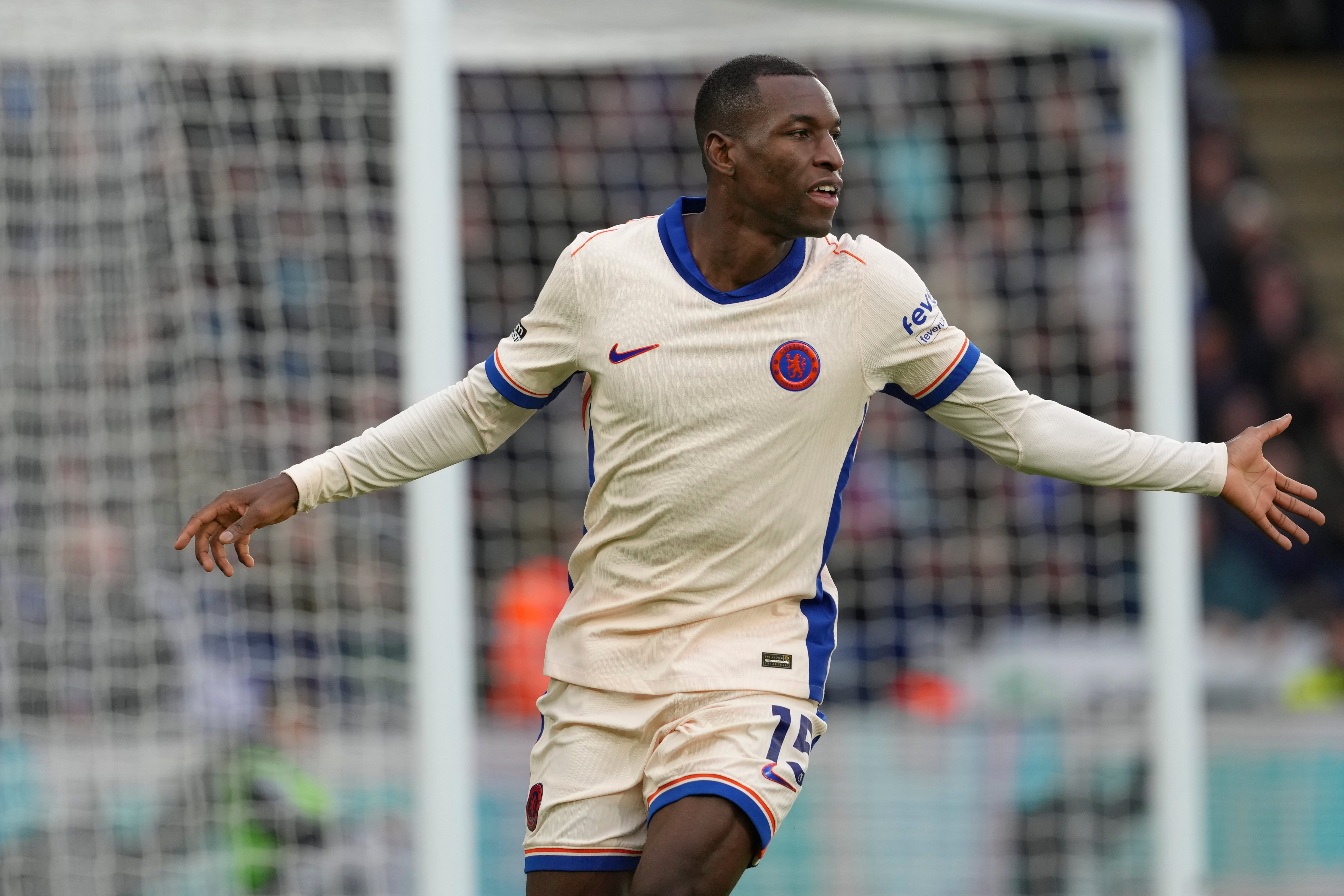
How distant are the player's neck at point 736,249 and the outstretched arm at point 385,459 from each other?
535mm

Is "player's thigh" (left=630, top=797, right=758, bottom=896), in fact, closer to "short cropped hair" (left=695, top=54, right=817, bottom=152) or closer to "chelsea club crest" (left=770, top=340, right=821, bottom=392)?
"chelsea club crest" (left=770, top=340, right=821, bottom=392)

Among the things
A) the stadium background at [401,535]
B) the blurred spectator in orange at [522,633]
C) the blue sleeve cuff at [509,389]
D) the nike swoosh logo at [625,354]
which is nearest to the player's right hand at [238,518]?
the blue sleeve cuff at [509,389]

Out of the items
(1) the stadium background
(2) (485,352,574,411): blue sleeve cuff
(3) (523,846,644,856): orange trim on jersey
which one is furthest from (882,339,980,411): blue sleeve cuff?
(1) the stadium background

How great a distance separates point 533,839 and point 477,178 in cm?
661

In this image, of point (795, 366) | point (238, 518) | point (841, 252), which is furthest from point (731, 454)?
point (238, 518)

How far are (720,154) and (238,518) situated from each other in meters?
1.26

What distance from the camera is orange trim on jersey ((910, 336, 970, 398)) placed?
12.3 ft

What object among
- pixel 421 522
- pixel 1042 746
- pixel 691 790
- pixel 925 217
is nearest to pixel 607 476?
pixel 691 790

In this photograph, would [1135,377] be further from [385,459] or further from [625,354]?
[385,459]

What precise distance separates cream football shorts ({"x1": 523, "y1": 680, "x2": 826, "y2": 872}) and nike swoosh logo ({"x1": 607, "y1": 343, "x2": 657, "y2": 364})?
27.5 inches

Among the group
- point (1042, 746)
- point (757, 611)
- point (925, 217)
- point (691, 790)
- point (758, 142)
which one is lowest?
point (1042, 746)

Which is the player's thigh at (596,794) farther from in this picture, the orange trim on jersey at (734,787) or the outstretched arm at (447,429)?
the outstretched arm at (447,429)

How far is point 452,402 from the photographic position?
155 inches

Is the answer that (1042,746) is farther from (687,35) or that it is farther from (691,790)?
(691,790)
